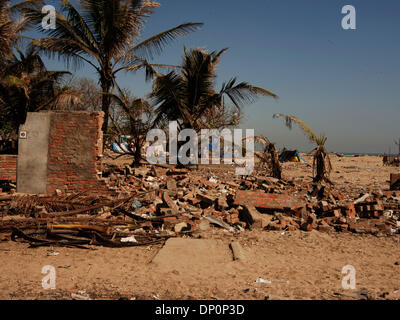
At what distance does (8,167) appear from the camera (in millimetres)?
7734

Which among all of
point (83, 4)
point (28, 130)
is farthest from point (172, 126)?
point (28, 130)

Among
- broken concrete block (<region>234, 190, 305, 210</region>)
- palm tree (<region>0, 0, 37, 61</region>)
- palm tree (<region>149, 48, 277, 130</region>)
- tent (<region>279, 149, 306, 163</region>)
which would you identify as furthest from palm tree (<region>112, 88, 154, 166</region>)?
tent (<region>279, 149, 306, 163</region>)

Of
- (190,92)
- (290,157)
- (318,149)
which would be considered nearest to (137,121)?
(190,92)

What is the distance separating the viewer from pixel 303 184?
33.0ft

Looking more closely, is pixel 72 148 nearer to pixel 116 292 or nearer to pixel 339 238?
pixel 116 292

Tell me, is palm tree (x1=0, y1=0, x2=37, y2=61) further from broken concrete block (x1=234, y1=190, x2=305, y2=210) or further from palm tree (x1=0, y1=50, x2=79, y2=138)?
broken concrete block (x1=234, y1=190, x2=305, y2=210)

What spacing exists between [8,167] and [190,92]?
7054 mm

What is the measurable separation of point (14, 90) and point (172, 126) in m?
6.36

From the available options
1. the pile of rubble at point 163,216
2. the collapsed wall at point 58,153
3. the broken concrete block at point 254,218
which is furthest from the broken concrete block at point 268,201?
the collapsed wall at point 58,153

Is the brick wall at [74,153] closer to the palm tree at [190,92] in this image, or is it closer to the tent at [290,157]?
the palm tree at [190,92]

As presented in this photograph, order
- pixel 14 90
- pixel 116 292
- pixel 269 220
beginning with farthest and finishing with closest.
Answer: pixel 14 90 → pixel 269 220 → pixel 116 292

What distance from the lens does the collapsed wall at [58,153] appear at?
24.3 ft

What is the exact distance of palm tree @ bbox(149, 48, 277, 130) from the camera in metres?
11.9

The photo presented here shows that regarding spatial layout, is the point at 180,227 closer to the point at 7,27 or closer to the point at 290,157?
the point at 7,27
